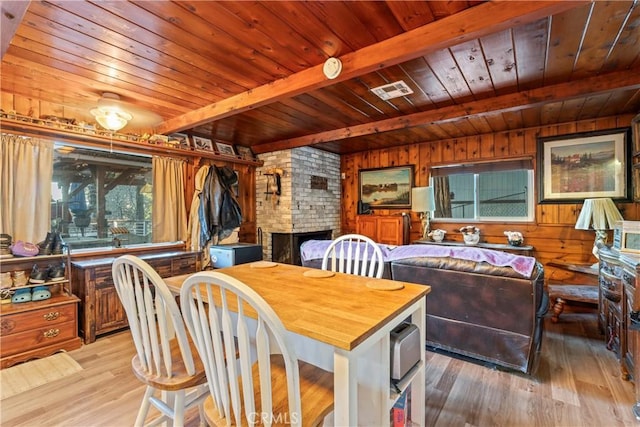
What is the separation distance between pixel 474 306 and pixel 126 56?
3.10m

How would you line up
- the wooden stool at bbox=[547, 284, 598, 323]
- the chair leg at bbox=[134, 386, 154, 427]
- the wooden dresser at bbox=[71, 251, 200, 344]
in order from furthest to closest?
the wooden stool at bbox=[547, 284, 598, 323]
the wooden dresser at bbox=[71, 251, 200, 344]
the chair leg at bbox=[134, 386, 154, 427]

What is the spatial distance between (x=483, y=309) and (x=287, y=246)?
3011mm

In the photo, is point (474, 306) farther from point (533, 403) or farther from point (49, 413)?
point (49, 413)

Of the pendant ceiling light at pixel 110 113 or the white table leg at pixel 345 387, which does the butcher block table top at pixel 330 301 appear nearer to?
the white table leg at pixel 345 387

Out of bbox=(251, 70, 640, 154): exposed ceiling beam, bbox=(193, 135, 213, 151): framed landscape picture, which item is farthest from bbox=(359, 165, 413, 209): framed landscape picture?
bbox=(193, 135, 213, 151): framed landscape picture

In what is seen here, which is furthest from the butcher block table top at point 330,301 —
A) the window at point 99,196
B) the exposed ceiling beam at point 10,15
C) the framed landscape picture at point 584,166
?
the framed landscape picture at point 584,166

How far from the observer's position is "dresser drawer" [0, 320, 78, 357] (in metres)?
2.30

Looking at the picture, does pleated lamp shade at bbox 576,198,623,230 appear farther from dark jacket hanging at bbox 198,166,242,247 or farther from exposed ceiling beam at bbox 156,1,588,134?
dark jacket hanging at bbox 198,166,242,247

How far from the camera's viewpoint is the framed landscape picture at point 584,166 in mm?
3473

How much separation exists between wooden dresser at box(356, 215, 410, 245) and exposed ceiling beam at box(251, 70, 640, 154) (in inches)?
62.4

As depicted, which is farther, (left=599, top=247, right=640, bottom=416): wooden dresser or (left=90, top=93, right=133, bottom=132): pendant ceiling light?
(left=90, top=93, right=133, bottom=132): pendant ceiling light

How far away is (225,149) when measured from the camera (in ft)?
14.8

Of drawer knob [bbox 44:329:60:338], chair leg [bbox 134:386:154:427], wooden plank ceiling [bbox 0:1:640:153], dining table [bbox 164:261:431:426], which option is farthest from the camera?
drawer knob [bbox 44:329:60:338]

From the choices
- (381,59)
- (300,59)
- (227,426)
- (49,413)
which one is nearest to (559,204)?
(381,59)
